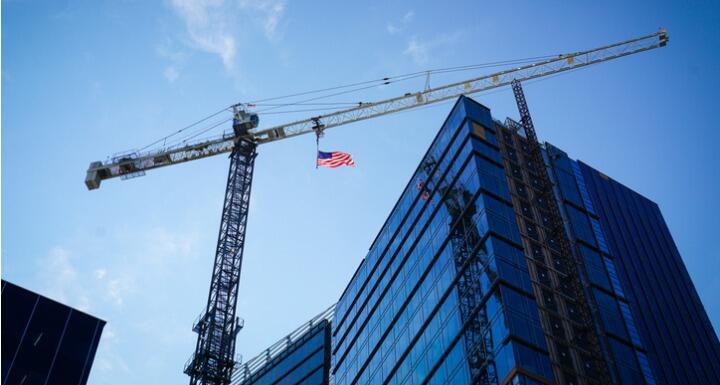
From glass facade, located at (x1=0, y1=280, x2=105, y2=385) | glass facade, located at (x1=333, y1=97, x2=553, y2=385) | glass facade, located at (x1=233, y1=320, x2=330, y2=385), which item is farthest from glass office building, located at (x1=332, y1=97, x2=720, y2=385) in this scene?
glass facade, located at (x1=0, y1=280, x2=105, y2=385)

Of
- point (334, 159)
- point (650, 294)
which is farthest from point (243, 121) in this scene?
point (650, 294)

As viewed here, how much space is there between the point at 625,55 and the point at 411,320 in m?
55.9

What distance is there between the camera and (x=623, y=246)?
8562 centimetres

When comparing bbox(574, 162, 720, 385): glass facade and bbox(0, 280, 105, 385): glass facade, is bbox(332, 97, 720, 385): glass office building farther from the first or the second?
bbox(0, 280, 105, 385): glass facade

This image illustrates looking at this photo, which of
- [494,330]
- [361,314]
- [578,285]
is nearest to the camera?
[494,330]

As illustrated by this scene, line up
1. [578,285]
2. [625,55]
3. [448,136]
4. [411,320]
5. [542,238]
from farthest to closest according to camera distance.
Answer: [625,55], [448,136], [411,320], [542,238], [578,285]

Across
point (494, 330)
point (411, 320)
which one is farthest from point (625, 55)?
point (494, 330)

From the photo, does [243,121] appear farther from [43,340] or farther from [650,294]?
[650,294]

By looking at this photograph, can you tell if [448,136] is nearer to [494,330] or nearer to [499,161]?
[499,161]

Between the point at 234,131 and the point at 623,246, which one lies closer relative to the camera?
the point at 623,246

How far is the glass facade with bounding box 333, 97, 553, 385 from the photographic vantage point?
213 feet

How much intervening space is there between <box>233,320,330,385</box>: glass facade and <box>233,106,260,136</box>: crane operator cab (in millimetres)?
34295

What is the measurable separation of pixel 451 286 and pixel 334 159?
69.5 feet

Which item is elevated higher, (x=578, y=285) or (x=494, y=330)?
(x=578, y=285)
